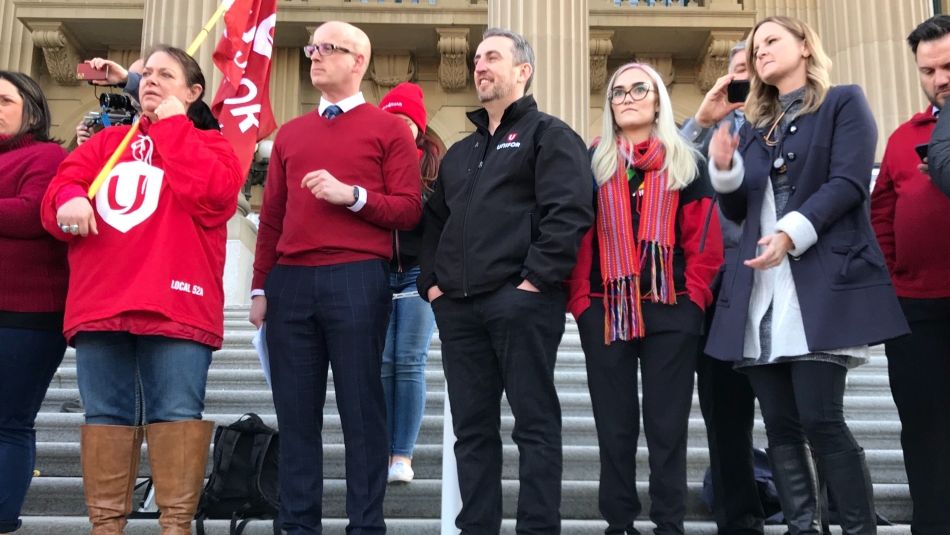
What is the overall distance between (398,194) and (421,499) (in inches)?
55.0

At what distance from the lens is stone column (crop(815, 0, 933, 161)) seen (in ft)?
36.1

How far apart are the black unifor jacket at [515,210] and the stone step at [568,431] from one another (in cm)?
152

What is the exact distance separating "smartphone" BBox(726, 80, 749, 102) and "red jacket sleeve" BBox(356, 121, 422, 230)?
1.28 m

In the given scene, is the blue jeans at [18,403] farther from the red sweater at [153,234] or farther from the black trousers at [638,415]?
the black trousers at [638,415]

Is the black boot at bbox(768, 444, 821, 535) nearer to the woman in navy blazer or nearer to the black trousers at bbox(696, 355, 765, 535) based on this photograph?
the woman in navy blazer

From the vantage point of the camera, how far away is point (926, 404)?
3.68m

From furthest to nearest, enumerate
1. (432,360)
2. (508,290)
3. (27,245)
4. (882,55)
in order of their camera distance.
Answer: (882,55) < (432,360) < (27,245) < (508,290)

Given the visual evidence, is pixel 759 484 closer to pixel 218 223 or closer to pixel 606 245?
pixel 606 245

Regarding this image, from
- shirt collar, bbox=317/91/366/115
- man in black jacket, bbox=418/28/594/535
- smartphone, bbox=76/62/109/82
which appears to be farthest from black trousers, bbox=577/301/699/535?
smartphone, bbox=76/62/109/82

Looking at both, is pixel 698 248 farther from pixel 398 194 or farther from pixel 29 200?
pixel 29 200

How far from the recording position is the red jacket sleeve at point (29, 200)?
3861 millimetres

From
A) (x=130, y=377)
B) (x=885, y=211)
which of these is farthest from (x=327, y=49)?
(x=885, y=211)

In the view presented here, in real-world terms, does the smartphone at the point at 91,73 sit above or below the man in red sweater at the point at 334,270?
above

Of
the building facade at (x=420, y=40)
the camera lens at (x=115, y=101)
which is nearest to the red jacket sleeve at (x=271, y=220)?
the camera lens at (x=115, y=101)
